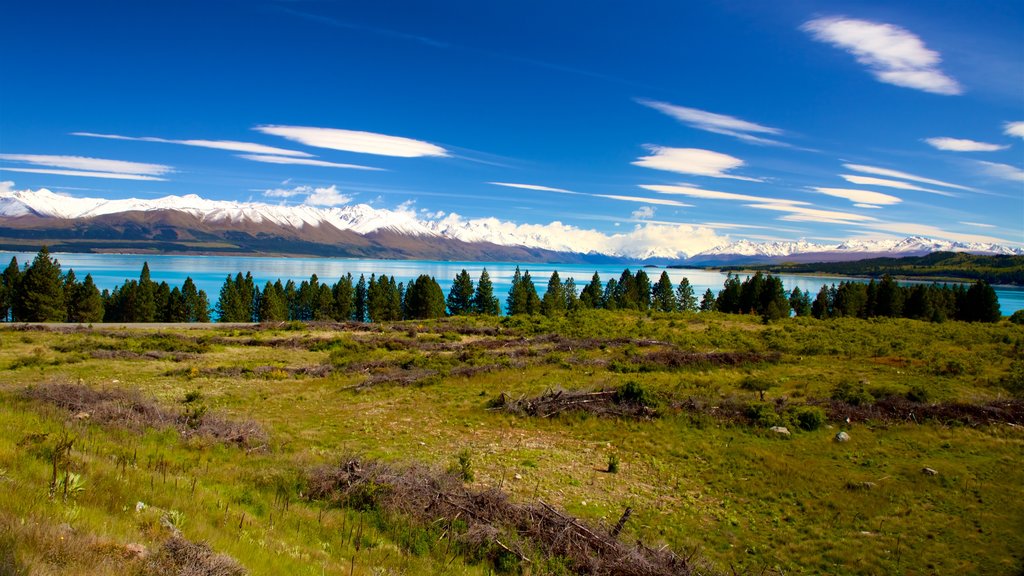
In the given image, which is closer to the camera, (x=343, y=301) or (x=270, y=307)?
(x=270, y=307)

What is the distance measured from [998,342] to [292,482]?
46.6 m

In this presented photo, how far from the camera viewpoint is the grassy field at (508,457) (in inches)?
291

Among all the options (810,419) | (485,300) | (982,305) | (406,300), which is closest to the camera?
(810,419)

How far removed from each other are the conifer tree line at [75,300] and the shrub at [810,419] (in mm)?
85702

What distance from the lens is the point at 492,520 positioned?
9836 millimetres

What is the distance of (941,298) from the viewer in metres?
78.1

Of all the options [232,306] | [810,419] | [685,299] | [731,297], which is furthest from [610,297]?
[810,419]

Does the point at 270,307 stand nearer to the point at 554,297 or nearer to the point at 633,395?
the point at 554,297

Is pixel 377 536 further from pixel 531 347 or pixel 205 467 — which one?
pixel 531 347

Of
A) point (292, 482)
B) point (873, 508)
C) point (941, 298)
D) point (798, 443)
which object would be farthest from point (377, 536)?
point (941, 298)

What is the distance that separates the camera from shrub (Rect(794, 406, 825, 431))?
1806 centimetres

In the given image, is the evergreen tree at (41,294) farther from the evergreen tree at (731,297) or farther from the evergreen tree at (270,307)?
the evergreen tree at (731,297)

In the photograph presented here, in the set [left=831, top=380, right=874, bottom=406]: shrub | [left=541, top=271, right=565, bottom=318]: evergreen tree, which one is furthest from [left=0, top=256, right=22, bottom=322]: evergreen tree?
[left=831, top=380, right=874, bottom=406]: shrub

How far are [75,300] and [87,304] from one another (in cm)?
223
